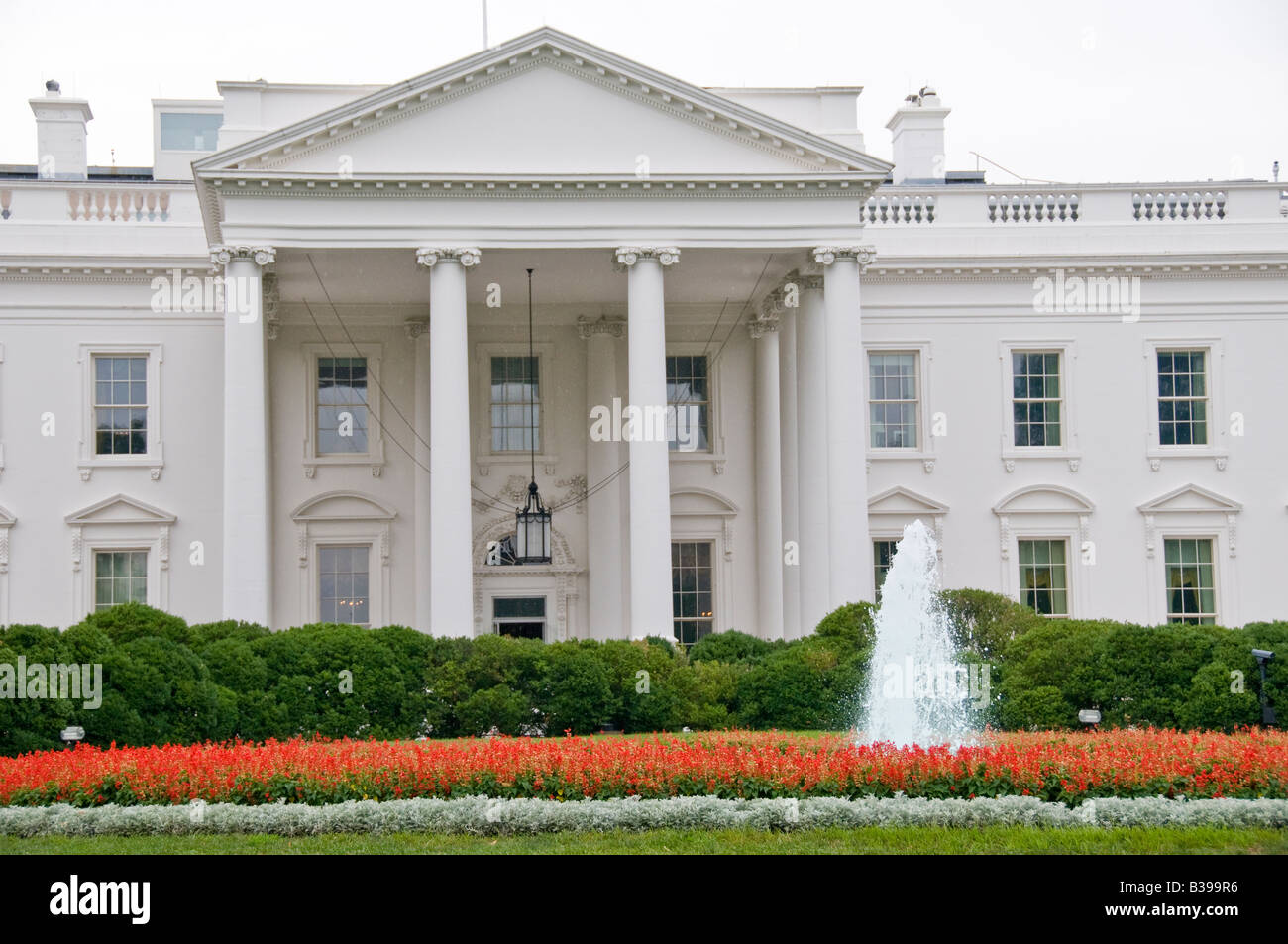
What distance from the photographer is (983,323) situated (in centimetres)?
3231

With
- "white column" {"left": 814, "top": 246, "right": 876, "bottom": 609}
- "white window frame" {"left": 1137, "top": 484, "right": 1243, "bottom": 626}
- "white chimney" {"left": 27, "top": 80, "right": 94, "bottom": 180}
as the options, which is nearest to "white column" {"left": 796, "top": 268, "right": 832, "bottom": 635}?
"white column" {"left": 814, "top": 246, "right": 876, "bottom": 609}

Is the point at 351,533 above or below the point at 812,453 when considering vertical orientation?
below

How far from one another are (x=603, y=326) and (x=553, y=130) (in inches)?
228

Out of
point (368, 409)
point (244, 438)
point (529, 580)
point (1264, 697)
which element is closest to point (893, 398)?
point (529, 580)

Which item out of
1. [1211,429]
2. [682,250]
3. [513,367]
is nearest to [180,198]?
[513,367]

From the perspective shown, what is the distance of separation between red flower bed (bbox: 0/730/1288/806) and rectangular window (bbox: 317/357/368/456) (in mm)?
17656

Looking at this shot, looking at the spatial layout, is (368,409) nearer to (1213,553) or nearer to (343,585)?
(343,585)

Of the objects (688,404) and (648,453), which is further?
(688,404)

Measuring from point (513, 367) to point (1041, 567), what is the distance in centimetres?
1283

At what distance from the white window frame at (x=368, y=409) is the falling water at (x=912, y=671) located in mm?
14027

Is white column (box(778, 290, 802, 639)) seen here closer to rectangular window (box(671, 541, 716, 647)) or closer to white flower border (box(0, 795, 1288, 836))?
rectangular window (box(671, 541, 716, 647))

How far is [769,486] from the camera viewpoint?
103 feet

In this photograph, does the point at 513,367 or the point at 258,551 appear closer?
the point at 258,551
